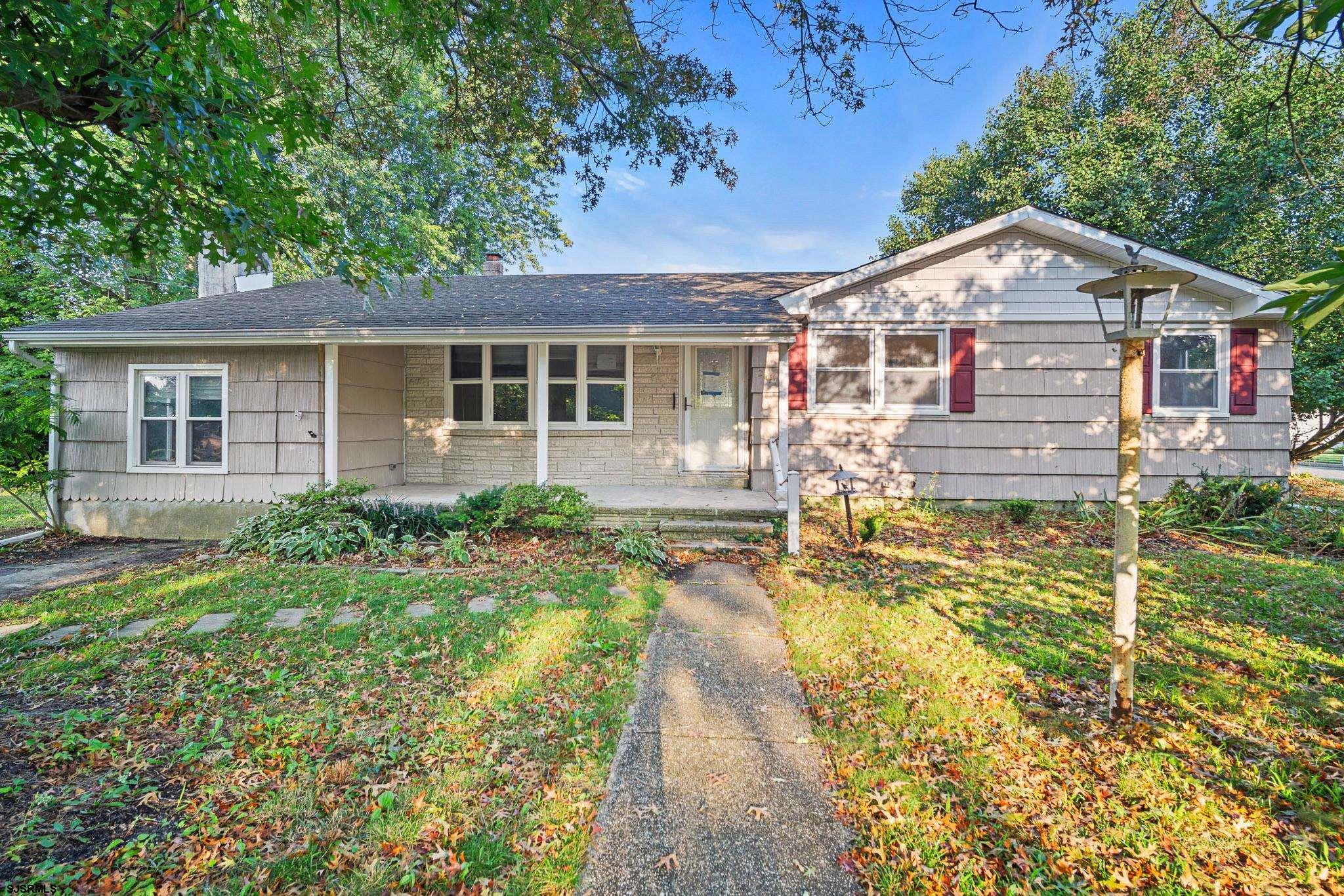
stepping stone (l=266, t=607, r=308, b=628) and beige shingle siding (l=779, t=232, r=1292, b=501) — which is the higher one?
beige shingle siding (l=779, t=232, r=1292, b=501)

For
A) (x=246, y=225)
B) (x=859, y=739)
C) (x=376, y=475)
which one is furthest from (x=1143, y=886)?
(x=376, y=475)

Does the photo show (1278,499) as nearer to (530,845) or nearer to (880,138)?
(880,138)

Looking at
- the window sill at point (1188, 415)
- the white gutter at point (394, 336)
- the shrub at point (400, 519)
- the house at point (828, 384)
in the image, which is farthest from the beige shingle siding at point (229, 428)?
the window sill at point (1188, 415)

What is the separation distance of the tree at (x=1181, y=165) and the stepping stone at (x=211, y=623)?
47.2ft

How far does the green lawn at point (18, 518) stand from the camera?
8078mm

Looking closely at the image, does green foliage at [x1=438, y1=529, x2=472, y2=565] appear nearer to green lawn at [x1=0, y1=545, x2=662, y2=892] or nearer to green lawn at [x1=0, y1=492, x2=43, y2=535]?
green lawn at [x1=0, y1=545, x2=662, y2=892]

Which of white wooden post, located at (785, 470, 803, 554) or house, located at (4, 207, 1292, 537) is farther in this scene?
house, located at (4, 207, 1292, 537)

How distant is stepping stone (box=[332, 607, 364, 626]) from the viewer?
4309 millimetres

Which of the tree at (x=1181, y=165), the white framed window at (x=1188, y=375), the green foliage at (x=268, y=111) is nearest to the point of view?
the green foliage at (x=268, y=111)

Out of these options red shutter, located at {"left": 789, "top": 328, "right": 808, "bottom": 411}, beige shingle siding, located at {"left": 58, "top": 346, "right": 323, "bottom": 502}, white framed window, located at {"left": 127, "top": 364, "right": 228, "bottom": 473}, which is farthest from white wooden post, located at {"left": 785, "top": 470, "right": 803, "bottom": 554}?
white framed window, located at {"left": 127, "top": 364, "right": 228, "bottom": 473}

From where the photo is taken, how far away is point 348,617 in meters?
4.45

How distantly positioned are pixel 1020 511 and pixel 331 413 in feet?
30.9

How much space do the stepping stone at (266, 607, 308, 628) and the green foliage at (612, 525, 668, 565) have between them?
2.92m

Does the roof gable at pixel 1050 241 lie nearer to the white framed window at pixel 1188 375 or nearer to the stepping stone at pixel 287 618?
the white framed window at pixel 1188 375
